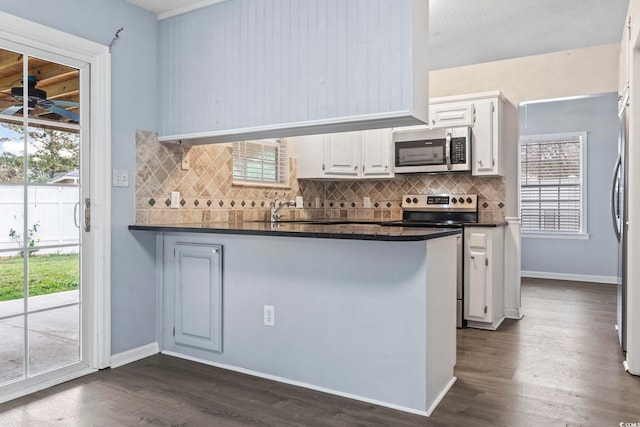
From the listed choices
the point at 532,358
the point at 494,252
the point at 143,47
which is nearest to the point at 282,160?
the point at 143,47

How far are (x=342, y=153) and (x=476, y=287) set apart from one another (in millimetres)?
1874

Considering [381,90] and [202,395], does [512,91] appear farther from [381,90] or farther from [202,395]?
[202,395]

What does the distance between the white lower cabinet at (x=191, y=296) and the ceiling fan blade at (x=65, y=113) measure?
36.7 inches

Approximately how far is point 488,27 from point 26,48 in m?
3.48

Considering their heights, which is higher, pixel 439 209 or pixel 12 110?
pixel 12 110

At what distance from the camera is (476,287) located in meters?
3.99

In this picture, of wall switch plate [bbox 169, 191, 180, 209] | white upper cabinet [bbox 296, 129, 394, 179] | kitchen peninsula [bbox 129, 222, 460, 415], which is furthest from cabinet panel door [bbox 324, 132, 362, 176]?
kitchen peninsula [bbox 129, 222, 460, 415]

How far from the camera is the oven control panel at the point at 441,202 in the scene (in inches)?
180

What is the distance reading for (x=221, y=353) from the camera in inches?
115

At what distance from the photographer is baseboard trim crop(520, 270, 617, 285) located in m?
6.25

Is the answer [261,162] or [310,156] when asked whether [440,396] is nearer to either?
[261,162]

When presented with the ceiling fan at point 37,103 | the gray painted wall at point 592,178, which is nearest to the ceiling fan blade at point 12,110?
the ceiling fan at point 37,103

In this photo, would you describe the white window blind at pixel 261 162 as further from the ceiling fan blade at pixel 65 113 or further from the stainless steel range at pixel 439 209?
the ceiling fan blade at pixel 65 113

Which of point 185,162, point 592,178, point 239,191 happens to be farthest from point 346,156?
point 592,178
